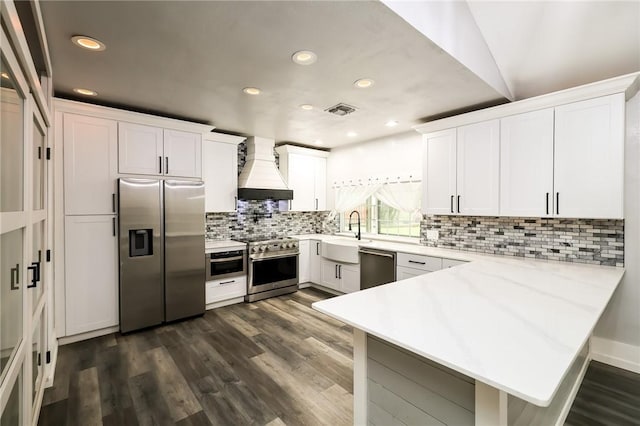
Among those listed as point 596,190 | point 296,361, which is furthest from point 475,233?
point 296,361

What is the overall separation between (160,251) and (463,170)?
361 cm

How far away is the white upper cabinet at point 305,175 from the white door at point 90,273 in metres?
2.67

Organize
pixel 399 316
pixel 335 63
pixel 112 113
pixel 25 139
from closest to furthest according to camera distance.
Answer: pixel 399 316 < pixel 25 139 < pixel 335 63 < pixel 112 113

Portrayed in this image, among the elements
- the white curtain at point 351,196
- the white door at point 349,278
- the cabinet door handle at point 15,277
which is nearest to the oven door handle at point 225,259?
the white door at point 349,278

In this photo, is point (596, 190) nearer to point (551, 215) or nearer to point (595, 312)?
point (551, 215)

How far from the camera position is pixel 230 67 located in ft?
7.59

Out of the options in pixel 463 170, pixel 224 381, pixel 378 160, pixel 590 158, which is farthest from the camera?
pixel 378 160

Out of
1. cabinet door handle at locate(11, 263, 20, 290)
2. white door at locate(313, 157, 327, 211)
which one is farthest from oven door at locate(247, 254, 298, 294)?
cabinet door handle at locate(11, 263, 20, 290)

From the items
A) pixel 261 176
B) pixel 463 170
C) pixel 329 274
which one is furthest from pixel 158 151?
pixel 463 170

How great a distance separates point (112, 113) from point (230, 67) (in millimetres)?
1740

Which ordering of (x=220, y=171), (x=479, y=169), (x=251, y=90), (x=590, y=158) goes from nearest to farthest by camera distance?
(x=590, y=158), (x=251, y=90), (x=479, y=169), (x=220, y=171)

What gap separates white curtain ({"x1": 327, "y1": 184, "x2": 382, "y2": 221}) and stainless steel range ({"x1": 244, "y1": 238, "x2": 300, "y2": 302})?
107 cm

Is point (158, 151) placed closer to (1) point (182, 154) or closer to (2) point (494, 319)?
(1) point (182, 154)

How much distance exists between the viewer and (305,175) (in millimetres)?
5332
